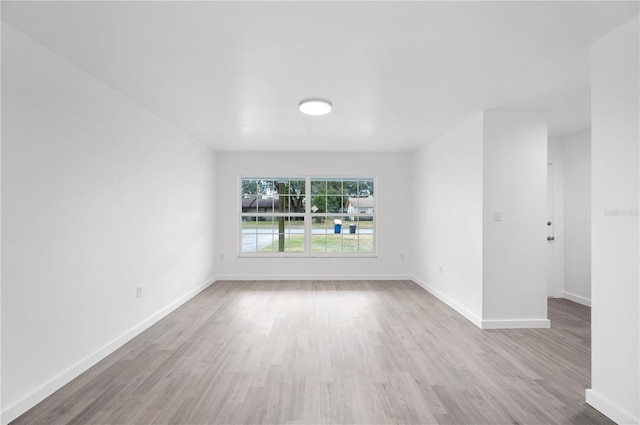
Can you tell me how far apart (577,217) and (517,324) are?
2.31m

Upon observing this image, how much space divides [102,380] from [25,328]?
2.33 feet

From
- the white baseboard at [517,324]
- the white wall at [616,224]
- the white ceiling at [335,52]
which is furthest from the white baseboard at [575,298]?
the white wall at [616,224]

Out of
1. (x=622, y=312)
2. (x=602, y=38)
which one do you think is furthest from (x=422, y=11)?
(x=622, y=312)

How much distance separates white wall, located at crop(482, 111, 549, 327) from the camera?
380cm

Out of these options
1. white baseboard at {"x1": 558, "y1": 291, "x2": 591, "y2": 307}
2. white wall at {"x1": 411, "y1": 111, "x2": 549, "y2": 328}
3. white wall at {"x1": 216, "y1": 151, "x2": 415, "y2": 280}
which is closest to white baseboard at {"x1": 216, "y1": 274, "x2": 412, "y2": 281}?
white wall at {"x1": 216, "y1": 151, "x2": 415, "y2": 280}

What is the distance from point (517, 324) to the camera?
3.79 metres

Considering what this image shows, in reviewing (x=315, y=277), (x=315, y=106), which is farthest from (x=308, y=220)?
A: (x=315, y=106)

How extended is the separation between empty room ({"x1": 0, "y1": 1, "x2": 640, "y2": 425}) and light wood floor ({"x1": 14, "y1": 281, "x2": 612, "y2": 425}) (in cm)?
2

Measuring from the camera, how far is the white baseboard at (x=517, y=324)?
12.4 ft

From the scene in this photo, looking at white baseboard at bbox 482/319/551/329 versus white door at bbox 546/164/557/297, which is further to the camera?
white door at bbox 546/164/557/297

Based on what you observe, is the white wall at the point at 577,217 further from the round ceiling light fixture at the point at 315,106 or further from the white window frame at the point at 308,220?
the round ceiling light fixture at the point at 315,106

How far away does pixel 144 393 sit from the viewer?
2.39 m

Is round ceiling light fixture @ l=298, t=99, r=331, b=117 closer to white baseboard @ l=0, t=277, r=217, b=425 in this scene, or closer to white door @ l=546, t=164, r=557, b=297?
white baseboard @ l=0, t=277, r=217, b=425

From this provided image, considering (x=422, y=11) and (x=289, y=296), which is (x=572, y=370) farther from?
(x=289, y=296)
